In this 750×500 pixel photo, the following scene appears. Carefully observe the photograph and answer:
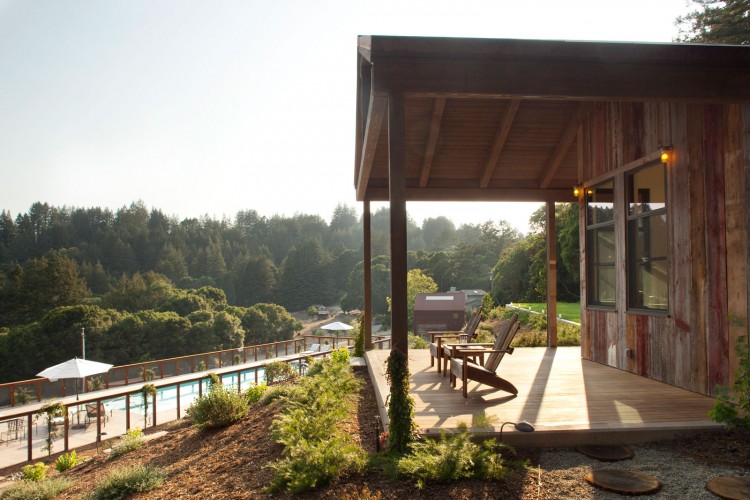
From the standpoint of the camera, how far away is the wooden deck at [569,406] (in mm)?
3924

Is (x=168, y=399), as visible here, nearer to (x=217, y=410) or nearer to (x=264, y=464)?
(x=217, y=410)

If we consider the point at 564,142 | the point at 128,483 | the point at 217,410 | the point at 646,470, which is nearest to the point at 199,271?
the point at 217,410

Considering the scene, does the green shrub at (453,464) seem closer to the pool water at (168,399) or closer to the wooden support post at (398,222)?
the wooden support post at (398,222)

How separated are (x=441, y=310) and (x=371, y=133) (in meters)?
22.1

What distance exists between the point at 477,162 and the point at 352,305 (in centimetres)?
4847

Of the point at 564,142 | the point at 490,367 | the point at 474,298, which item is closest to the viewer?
the point at 490,367

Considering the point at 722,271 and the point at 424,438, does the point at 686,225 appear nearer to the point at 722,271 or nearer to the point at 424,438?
the point at 722,271

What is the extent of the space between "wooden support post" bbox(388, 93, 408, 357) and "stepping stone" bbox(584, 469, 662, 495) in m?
1.52

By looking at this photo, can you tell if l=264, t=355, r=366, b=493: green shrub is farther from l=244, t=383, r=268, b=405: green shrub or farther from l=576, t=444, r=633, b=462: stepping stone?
l=244, t=383, r=268, b=405: green shrub

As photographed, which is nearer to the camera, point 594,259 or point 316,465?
point 316,465

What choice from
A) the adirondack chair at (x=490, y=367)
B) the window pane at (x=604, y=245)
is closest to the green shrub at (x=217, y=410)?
the adirondack chair at (x=490, y=367)

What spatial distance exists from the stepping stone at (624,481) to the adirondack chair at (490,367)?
6.06 ft

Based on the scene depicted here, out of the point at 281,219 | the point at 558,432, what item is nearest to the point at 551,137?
the point at 558,432

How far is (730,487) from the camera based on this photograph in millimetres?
2945
